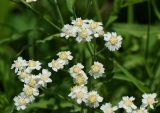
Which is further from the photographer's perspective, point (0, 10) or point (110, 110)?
point (0, 10)

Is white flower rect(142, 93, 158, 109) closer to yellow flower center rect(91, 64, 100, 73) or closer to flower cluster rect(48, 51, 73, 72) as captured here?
yellow flower center rect(91, 64, 100, 73)

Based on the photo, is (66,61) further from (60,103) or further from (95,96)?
(60,103)

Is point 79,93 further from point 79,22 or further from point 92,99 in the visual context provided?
point 79,22

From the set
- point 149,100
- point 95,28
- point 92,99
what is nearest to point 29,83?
point 92,99

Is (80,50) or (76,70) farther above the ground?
(80,50)

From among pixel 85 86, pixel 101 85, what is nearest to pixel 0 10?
pixel 101 85

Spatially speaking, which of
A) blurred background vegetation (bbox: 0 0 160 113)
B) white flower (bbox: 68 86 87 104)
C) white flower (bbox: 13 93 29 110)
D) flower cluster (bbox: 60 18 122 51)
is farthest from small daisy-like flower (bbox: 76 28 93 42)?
white flower (bbox: 13 93 29 110)

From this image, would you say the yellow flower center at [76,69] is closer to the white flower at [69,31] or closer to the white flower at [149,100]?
the white flower at [69,31]
